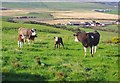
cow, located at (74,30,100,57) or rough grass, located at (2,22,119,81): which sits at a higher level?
cow, located at (74,30,100,57)

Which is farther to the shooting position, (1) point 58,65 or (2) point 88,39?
(2) point 88,39

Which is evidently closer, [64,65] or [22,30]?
[64,65]

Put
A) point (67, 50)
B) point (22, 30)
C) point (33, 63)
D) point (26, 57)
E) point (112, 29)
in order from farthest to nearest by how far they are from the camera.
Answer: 1. point (112, 29)
2. point (22, 30)
3. point (67, 50)
4. point (26, 57)
5. point (33, 63)

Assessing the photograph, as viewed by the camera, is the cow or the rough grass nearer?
the rough grass

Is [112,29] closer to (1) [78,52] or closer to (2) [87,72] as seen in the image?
(1) [78,52]

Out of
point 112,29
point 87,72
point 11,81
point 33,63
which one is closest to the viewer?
point 11,81

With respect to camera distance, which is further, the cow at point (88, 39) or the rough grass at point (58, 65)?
the cow at point (88, 39)

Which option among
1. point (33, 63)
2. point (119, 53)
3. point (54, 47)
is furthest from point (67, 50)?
point (33, 63)

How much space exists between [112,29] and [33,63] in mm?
41086

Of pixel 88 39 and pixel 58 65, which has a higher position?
pixel 88 39

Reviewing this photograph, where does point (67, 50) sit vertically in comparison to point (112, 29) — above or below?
above

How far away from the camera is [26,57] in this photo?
1931 cm

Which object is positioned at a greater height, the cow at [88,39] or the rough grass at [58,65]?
the cow at [88,39]

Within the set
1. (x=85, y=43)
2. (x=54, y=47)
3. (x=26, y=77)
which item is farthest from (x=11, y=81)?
(x=54, y=47)
